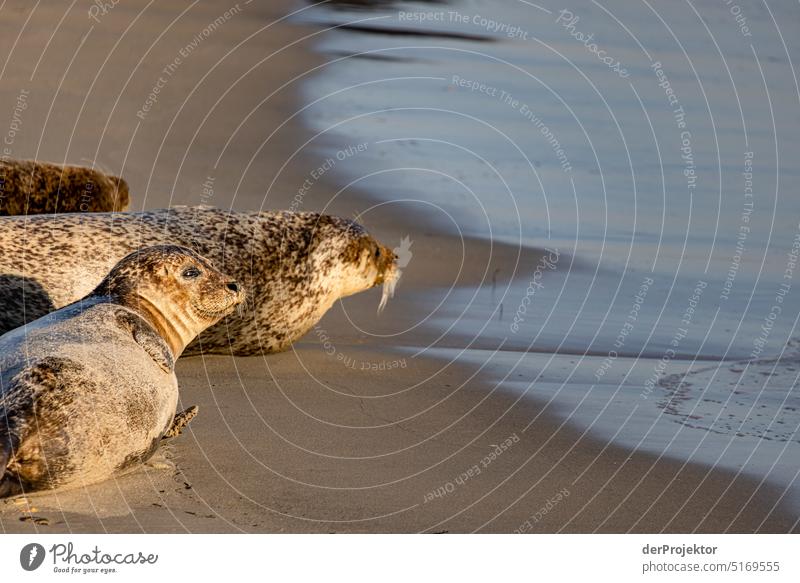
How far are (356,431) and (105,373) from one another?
2.13 m

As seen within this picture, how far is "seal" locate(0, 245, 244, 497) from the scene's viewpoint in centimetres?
602

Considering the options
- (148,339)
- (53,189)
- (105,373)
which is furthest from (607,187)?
(105,373)

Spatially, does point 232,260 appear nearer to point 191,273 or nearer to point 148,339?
point 191,273

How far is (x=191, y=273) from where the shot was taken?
759cm

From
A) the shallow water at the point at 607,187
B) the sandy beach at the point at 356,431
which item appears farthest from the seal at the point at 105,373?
the shallow water at the point at 607,187

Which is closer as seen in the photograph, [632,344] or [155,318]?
[155,318]

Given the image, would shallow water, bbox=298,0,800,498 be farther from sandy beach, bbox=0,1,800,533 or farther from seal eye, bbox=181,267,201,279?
seal eye, bbox=181,267,201,279

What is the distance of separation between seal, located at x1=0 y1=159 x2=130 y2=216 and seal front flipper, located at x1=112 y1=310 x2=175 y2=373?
4523 mm

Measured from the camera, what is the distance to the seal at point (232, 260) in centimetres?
909

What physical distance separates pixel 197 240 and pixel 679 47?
1778cm

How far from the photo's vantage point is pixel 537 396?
30.6ft

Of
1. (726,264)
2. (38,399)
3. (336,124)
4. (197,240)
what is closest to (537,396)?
(197,240)
